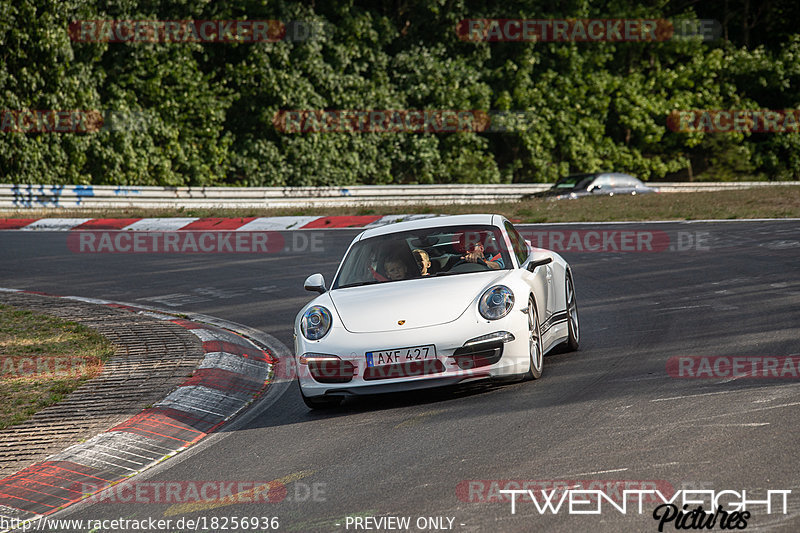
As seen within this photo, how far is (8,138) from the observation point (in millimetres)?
24891

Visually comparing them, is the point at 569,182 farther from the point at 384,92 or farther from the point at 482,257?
the point at 482,257

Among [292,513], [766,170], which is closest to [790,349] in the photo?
[292,513]

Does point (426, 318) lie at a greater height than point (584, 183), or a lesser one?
greater

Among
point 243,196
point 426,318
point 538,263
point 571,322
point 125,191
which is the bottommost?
point 571,322

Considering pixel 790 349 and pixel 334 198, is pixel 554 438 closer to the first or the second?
pixel 790 349

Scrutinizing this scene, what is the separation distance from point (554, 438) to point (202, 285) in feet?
29.1

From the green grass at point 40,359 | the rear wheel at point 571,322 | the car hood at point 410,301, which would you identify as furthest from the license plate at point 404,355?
the green grass at point 40,359

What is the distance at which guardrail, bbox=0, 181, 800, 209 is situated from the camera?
Result: 76.6ft

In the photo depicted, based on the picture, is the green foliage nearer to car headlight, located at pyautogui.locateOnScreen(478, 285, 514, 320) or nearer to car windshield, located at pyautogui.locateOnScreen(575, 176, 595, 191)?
car windshield, located at pyautogui.locateOnScreen(575, 176, 595, 191)

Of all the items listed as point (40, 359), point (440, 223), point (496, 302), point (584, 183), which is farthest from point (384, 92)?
point (496, 302)

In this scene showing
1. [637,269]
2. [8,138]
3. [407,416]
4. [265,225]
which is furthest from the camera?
[8,138]

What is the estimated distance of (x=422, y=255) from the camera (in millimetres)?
8133

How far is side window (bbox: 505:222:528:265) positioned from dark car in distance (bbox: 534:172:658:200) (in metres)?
20.3

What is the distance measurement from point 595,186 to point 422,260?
2193cm
